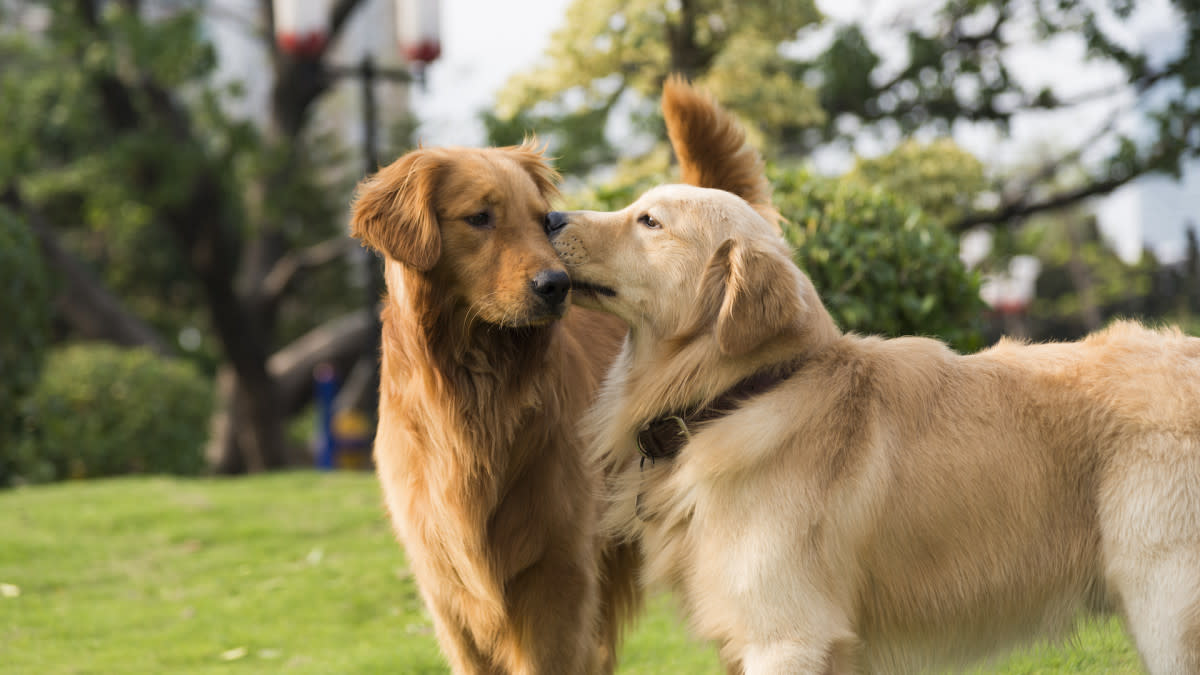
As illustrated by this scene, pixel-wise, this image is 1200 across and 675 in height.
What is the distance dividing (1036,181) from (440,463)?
1315cm

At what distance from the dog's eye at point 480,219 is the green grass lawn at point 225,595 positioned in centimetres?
149

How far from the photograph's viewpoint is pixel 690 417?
3.52 m

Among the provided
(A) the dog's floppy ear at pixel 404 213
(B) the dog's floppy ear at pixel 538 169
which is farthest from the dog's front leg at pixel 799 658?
(B) the dog's floppy ear at pixel 538 169

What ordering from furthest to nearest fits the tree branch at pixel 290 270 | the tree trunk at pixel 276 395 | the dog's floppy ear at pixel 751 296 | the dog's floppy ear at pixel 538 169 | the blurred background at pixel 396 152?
the tree branch at pixel 290 270, the tree trunk at pixel 276 395, the blurred background at pixel 396 152, the dog's floppy ear at pixel 538 169, the dog's floppy ear at pixel 751 296

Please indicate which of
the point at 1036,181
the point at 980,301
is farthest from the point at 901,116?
the point at 980,301

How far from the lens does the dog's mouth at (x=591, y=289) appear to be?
3635 millimetres

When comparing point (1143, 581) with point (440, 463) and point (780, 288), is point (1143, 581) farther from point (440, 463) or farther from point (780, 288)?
point (440, 463)

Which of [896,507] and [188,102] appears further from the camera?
[188,102]

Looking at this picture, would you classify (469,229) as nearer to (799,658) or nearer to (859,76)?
(799,658)

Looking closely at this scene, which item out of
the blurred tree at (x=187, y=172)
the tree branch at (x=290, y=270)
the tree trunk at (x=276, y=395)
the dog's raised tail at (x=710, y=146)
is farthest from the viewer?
the tree branch at (x=290, y=270)

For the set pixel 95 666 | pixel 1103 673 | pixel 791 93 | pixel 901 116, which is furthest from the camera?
pixel 901 116

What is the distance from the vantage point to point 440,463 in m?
3.88

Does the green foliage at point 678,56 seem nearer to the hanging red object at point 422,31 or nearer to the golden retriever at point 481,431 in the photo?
the hanging red object at point 422,31

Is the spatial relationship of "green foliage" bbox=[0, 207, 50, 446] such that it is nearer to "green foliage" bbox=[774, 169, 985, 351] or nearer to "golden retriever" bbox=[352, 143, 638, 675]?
"green foliage" bbox=[774, 169, 985, 351]
